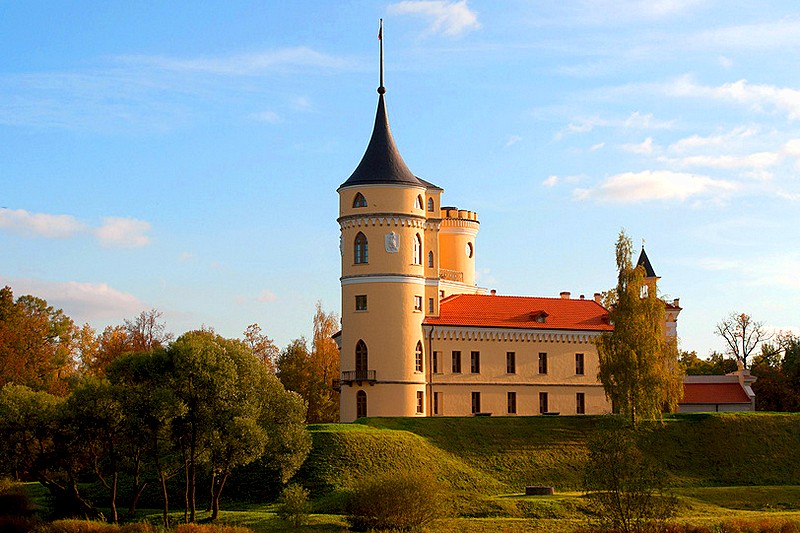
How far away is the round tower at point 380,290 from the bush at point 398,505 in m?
20.6

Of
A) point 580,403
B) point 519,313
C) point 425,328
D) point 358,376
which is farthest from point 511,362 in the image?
point 358,376

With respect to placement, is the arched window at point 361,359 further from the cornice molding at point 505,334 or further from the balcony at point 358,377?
the cornice molding at point 505,334

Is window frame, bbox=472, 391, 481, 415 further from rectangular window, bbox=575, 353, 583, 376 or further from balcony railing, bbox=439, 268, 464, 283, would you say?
balcony railing, bbox=439, 268, 464, 283

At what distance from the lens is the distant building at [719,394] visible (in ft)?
230

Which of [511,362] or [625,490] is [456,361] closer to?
[511,362]

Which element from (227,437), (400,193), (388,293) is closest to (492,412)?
(388,293)

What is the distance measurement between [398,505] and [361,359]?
22.2 m

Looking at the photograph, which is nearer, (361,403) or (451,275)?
(361,403)

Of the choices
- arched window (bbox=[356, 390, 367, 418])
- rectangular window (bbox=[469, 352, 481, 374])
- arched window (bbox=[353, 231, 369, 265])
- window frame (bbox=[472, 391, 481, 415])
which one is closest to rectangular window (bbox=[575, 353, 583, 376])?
rectangular window (bbox=[469, 352, 481, 374])

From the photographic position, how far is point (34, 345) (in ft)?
223

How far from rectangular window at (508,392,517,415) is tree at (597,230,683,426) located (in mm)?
8787

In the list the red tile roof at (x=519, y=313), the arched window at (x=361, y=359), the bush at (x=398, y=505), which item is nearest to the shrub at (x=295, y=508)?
the bush at (x=398, y=505)

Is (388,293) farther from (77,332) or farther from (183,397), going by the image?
(77,332)

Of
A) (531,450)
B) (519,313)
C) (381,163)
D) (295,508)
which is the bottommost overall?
(295,508)
